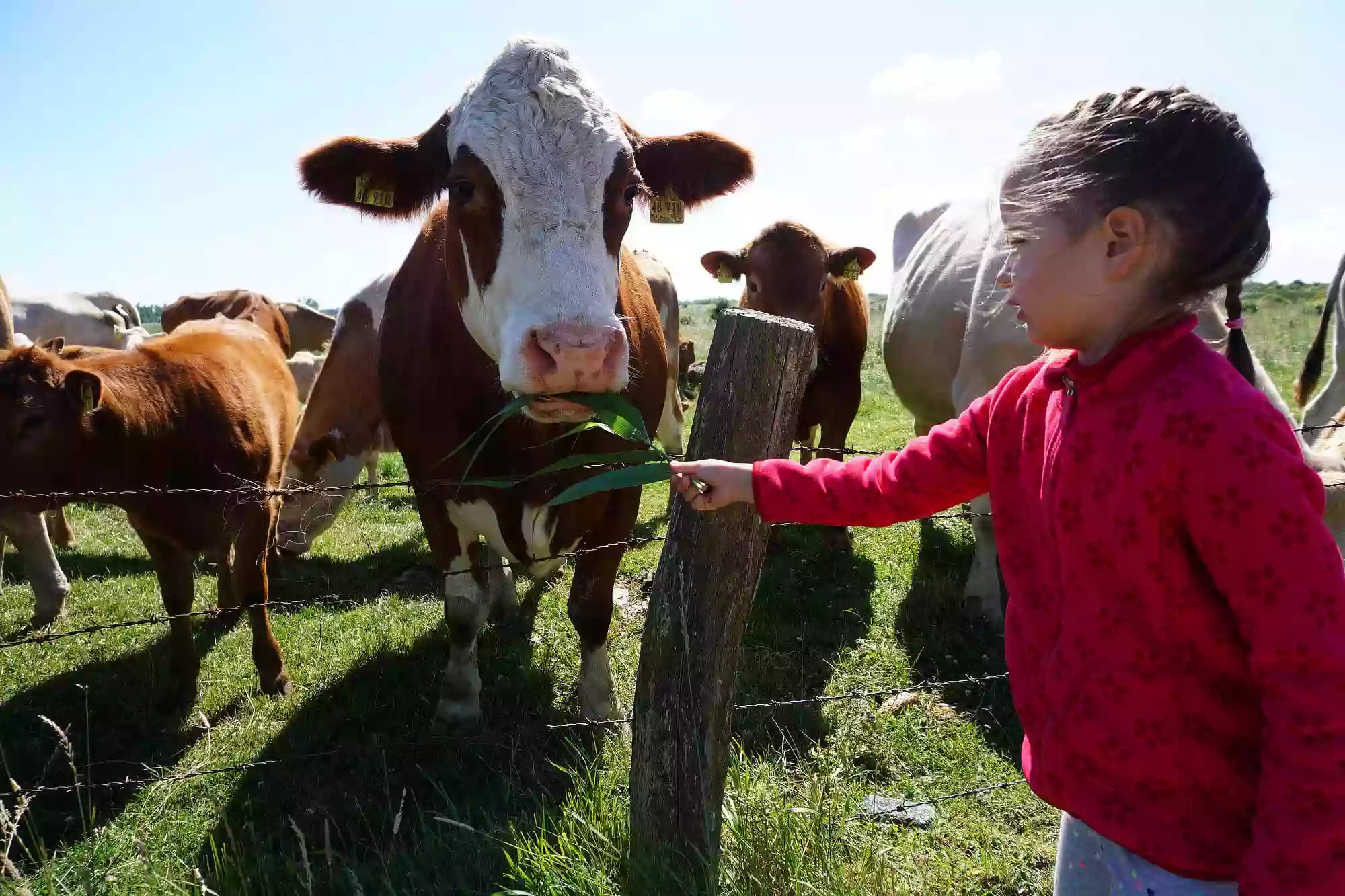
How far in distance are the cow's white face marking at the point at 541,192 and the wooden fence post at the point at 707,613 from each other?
510 mm

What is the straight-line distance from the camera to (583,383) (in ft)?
7.28

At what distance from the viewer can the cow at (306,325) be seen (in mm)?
15289

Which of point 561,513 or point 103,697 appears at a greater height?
point 561,513

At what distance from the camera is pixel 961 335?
5.24m

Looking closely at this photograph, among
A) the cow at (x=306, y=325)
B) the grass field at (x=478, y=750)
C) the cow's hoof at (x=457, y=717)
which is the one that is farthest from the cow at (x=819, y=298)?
the cow at (x=306, y=325)

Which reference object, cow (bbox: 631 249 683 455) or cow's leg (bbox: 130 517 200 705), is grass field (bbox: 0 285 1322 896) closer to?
cow's leg (bbox: 130 517 200 705)

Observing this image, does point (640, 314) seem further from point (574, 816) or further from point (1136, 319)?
point (1136, 319)

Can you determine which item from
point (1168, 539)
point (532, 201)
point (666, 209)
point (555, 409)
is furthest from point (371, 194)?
point (1168, 539)

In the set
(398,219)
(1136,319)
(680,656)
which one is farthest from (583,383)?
(398,219)

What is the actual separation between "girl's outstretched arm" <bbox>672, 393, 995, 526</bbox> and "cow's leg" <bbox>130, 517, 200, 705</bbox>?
10.6 ft

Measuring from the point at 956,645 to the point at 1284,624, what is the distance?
3.47 m

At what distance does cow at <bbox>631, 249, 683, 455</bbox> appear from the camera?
7.50 m

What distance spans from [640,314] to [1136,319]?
2.50 meters

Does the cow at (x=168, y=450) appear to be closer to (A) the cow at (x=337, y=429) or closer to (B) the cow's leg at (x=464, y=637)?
(B) the cow's leg at (x=464, y=637)
